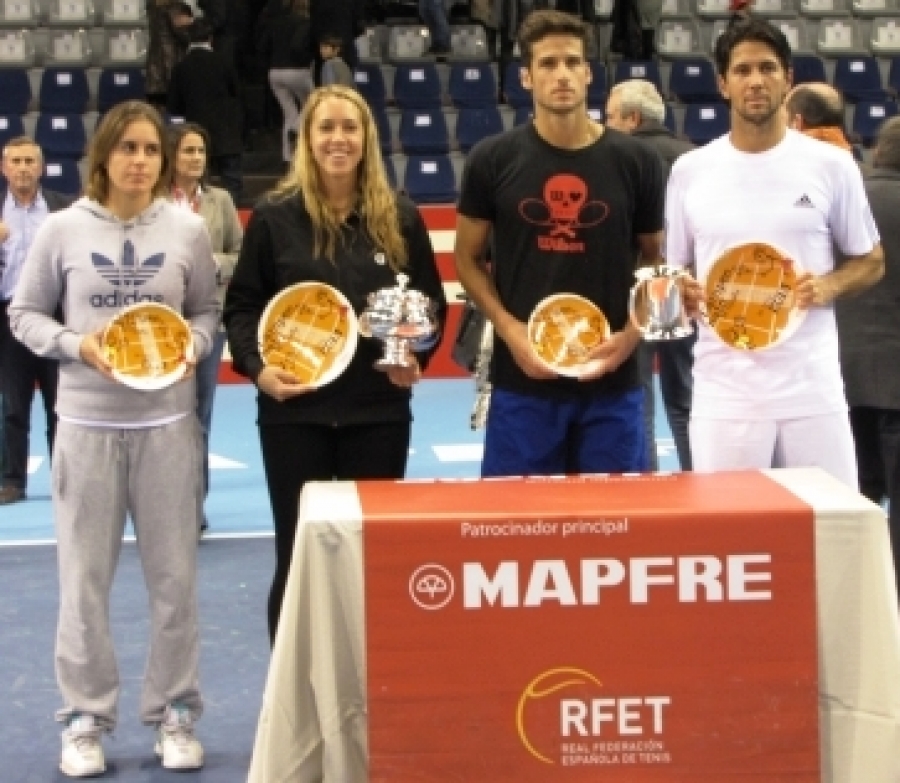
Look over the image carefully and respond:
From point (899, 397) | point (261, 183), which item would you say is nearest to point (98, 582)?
point (899, 397)

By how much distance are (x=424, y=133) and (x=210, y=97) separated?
76.2 inches

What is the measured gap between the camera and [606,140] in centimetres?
445

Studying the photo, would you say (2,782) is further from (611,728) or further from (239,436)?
(239,436)

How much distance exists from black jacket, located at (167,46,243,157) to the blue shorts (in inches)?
368

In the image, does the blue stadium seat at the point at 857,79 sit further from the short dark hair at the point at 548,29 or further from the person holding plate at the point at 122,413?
the person holding plate at the point at 122,413

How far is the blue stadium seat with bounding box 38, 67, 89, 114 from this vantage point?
48.3 ft

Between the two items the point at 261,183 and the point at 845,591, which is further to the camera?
the point at 261,183

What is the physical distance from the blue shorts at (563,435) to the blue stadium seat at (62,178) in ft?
30.9

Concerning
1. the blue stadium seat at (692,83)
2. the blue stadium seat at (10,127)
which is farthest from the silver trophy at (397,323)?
the blue stadium seat at (692,83)

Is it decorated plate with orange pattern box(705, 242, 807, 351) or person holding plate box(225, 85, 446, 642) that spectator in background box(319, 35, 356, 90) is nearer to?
person holding plate box(225, 85, 446, 642)

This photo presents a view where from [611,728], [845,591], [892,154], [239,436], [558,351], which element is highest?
[892,154]

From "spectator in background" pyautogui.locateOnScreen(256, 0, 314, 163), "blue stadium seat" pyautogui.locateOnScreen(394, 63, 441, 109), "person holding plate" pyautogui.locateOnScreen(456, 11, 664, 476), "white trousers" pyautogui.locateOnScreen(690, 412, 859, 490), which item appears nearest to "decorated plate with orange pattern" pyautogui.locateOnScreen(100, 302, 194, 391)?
"person holding plate" pyautogui.locateOnScreen(456, 11, 664, 476)

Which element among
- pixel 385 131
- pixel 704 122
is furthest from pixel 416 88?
pixel 704 122

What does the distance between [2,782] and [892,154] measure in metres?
3.18
